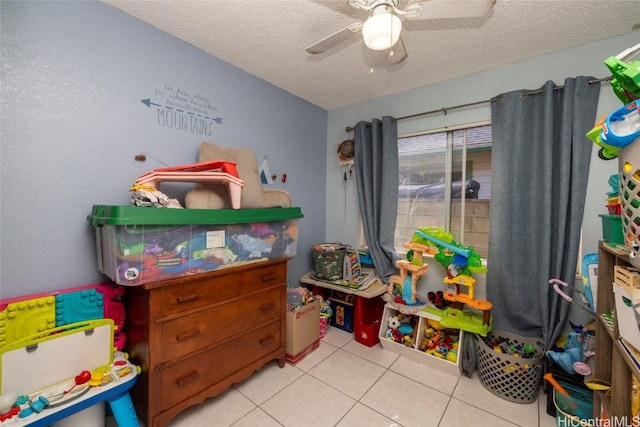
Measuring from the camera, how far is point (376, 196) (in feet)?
8.61

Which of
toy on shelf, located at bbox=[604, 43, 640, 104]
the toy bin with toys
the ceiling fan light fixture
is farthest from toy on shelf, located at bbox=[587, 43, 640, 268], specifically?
the toy bin with toys

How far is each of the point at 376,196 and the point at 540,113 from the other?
1406 mm

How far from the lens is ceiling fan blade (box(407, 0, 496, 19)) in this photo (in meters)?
1.11

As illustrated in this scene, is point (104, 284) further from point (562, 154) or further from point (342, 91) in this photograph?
point (562, 154)

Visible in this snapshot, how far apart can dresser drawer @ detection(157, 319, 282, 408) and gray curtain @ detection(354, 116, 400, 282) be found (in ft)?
4.06

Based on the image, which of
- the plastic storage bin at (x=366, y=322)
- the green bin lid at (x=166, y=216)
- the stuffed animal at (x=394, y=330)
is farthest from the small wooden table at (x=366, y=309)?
the green bin lid at (x=166, y=216)

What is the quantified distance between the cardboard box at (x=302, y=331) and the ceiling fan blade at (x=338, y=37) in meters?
1.85

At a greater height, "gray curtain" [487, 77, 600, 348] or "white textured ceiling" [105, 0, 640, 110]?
"white textured ceiling" [105, 0, 640, 110]

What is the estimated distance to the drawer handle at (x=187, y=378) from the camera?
1.40m

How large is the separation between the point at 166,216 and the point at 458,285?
7.14 feet

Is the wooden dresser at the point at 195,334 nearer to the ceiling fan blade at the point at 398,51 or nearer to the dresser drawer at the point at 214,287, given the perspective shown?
the dresser drawer at the point at 214,287

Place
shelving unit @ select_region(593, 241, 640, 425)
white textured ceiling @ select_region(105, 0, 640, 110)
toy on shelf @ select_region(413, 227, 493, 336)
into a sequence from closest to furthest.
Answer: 1. shelving unit @ select_region(593, 241, 640, 425)
2. white textured ceiling @ select_region(105, 0, 640, 110)
3. toy on shelf @ select_region(413, 227, 493, 336)

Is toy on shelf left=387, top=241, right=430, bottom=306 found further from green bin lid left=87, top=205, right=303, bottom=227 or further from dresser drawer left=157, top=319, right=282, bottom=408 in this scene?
green bin lid left=87, top=205, right=303, bottom=227

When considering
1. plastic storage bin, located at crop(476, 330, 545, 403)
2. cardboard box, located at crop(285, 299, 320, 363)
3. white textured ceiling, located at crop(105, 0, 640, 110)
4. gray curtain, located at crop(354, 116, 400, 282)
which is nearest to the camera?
white textured ceiling, located at crop(105, 0, 640, 110)
